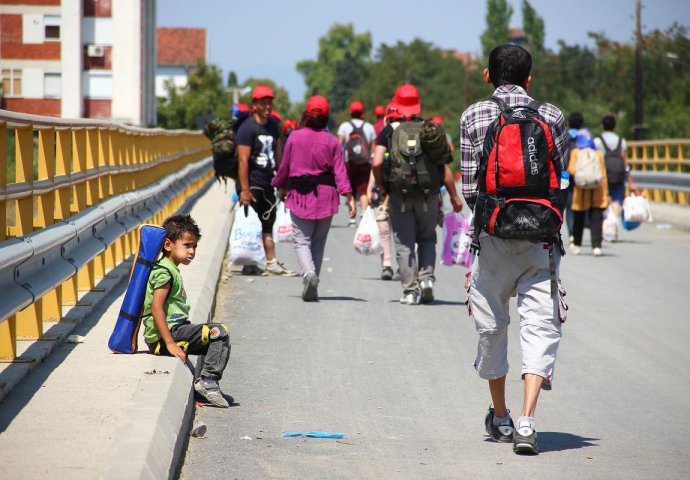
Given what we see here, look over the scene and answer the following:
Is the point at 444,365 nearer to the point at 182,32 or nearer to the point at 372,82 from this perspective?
the point at 372,82

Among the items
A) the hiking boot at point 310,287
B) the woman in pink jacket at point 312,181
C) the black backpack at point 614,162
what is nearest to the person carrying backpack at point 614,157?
the black backpack at point 614,162

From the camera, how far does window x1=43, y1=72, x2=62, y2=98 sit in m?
75.9

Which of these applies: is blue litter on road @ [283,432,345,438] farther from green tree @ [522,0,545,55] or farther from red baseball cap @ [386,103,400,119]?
green tree @ [522,0,545,55]

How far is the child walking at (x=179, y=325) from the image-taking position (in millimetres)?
7285

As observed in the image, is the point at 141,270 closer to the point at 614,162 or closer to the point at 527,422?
the point at 527,422

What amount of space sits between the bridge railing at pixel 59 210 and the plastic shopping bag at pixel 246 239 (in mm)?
946

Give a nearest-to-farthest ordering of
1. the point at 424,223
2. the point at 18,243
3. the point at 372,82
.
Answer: the point at 18,243 < the point at 424,223 < the point at 372,82

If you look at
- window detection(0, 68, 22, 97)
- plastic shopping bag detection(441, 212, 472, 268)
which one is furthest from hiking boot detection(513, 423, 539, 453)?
window detection(0, 68, 22, 97)

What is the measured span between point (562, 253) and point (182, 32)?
A: 555 ft

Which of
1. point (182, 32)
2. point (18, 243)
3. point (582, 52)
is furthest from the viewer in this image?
point (182, 32)

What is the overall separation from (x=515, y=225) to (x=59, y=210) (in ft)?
11.4

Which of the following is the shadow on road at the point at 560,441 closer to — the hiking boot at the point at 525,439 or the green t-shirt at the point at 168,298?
the hiking boot at the point at 525,439

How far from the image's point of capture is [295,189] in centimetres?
1302

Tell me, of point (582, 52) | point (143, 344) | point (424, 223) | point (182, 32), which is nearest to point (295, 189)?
point (424, 223)
